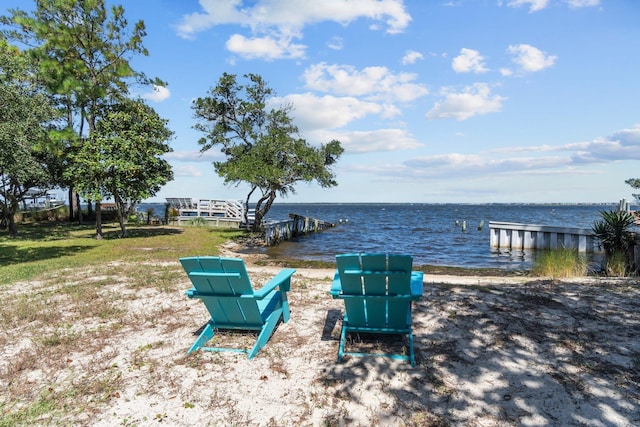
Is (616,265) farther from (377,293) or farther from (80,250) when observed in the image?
(80,250)

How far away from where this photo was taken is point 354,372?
4355 mm

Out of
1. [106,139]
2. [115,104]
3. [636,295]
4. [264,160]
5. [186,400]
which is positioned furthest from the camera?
[264,160]

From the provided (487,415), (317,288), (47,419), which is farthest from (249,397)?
(317,288)

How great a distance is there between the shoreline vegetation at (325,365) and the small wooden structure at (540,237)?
12935 mm

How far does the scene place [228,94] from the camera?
24234mm

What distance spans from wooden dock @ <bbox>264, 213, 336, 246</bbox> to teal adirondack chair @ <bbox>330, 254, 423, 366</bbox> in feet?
58.1

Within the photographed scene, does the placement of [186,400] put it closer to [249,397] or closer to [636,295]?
[249,397]

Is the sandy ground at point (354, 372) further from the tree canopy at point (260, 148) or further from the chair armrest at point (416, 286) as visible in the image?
the tree canopy at point (260, 148)

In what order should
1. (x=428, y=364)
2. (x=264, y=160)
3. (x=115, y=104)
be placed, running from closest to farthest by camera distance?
(x=428, y=364) < (x=115, y=104) < (x=264, y=160)

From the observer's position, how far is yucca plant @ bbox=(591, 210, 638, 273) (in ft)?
41.0

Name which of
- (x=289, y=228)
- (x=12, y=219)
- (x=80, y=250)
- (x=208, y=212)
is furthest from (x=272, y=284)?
(x=208, y=212)

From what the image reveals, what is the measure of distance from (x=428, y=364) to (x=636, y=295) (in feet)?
17.2

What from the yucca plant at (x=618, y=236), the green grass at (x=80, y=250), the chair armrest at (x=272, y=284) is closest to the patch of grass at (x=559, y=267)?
the yucca plant at (x=618, y=236)

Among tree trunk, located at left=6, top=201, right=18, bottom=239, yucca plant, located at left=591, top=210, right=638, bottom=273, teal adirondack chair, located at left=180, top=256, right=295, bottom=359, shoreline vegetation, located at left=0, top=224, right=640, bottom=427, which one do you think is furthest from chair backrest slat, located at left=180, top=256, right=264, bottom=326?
tree trunk, located at left=6, top=201, right=18, bottom=239
